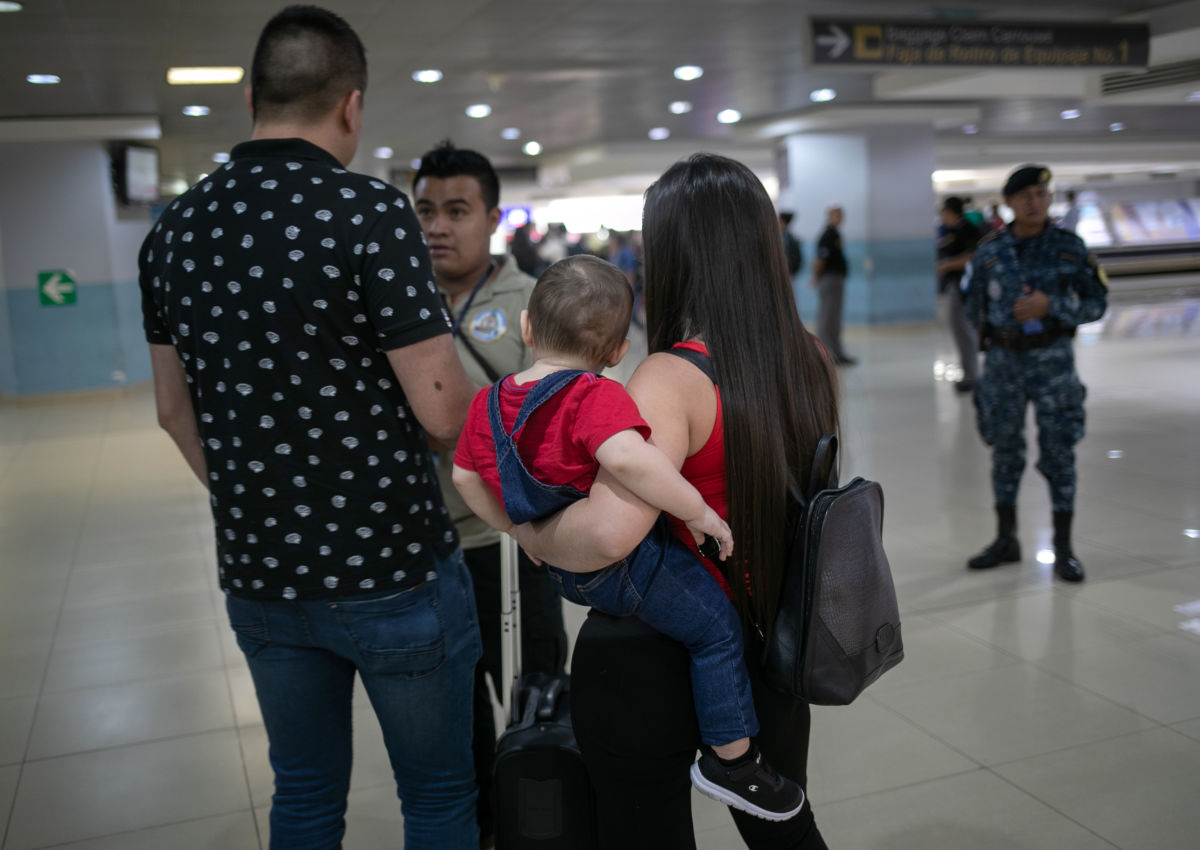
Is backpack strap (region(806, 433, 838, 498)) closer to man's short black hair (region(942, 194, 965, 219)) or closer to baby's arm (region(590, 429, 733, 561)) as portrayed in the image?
baby's arm (region(590, 429, 733, 561))

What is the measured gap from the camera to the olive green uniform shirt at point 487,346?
2404mm

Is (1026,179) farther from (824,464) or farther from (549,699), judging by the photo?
(549,699)

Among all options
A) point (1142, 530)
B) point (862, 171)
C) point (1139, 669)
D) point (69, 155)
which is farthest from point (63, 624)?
point (862, 171)

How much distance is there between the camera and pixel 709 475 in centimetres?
156

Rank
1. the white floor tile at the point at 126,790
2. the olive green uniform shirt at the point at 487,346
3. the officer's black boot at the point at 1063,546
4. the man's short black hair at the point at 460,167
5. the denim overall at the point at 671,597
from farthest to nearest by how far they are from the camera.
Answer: the officer's black boot at the point at 1063,546 < the white floor tile at the point at 126,790 < the man's short black hair at the point at 460,167 < the olive green uniform shirt at the point at 487,346 < the denim overall at the point at 671,597

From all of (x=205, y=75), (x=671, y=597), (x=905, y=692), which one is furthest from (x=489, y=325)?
(x=205, y=75)

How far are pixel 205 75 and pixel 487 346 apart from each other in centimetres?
839

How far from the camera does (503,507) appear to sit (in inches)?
64.7

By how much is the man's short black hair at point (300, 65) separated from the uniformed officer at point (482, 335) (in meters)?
0.78

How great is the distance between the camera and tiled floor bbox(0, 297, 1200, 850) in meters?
2.60

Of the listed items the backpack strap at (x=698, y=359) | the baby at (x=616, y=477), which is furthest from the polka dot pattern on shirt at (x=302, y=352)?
the backpack strap at (x=698, y=359)

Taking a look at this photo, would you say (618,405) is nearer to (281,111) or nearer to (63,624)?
(281,111)

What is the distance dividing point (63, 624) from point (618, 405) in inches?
152

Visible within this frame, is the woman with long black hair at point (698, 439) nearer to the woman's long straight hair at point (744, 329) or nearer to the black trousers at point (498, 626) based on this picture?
the woman's long straight hair at point (744, 329)
